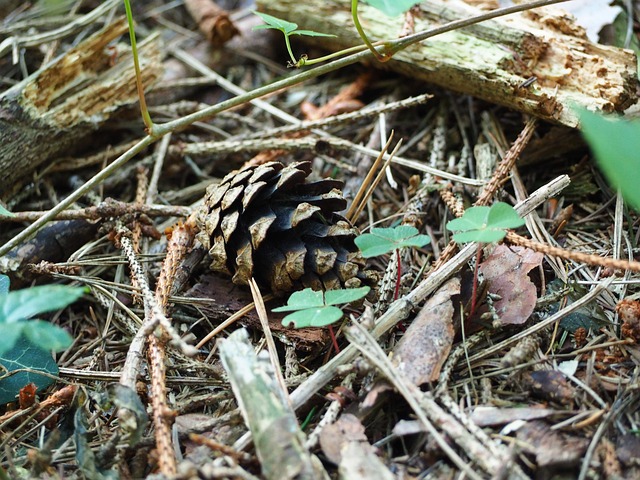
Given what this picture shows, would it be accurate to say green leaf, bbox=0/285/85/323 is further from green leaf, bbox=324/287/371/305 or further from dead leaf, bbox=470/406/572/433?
dead leaf, bbox=470/406/572/433

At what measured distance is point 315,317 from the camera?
A: 1383mm

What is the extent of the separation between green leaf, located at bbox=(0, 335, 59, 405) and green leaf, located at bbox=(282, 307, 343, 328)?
2.62ft

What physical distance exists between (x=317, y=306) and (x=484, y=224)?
→ 0.51 m

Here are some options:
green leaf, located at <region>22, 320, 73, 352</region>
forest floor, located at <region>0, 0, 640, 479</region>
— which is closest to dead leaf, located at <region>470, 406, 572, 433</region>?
forest floor, located at <region>0, 0, 640, 479</region>

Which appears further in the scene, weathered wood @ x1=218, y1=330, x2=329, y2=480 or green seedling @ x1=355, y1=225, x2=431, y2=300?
green seedling @ x1=355, y1=225, x2=431, y2=300

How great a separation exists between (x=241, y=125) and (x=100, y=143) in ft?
2.17

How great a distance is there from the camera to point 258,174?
5.70 feet

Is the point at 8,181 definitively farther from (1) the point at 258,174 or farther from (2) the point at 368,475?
(2) the point at 368,475

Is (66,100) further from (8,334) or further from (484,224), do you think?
(484,224)

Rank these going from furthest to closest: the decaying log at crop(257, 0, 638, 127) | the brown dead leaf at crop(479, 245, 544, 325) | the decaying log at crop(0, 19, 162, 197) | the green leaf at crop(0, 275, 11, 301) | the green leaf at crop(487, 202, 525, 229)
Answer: the decaying log at crop(0, 19, 162, 197) → the decaying log at crop(257, 0, 638, 127) → the green leaf at crop(0, 275, 11, 301) → the brown dead leaf at crop(479, 245, 544, 325) → the green leaf at crop(487, 202, 525, 229)

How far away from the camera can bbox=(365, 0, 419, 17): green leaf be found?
4.63 feet

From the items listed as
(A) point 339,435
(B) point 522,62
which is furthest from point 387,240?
(B) point 522,62

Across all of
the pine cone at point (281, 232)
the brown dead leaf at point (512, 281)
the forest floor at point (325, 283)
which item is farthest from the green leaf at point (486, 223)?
the pine cone at point (281, 232)

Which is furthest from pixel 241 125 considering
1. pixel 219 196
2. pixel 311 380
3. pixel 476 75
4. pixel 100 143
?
pixel 311 380
